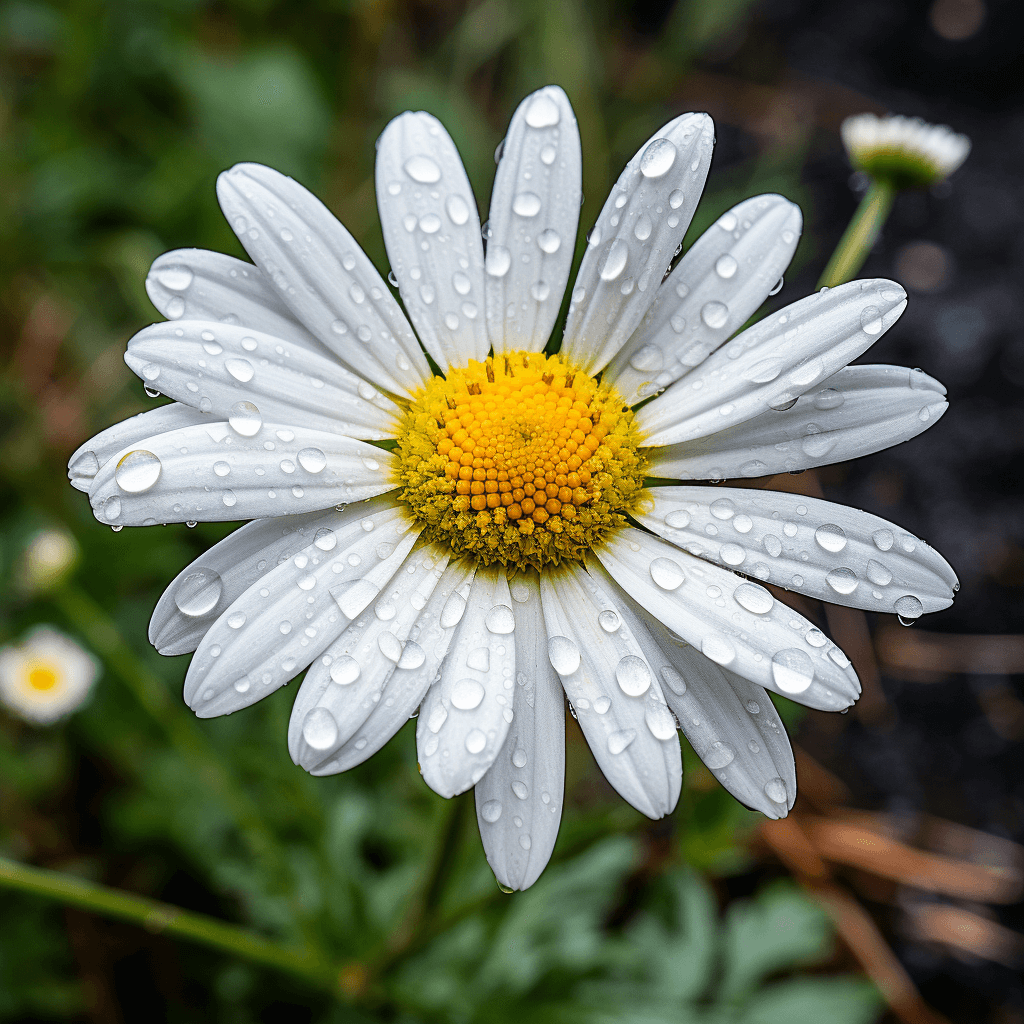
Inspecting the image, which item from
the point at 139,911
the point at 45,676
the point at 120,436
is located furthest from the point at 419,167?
the point at 45,676

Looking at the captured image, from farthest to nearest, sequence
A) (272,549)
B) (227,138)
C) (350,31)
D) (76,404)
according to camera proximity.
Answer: (350,31)
(227,138)
(76,404)
(272,549)

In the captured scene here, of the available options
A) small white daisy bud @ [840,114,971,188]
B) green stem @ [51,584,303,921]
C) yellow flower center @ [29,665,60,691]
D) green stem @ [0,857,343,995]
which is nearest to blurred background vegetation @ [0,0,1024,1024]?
green stem @ [51,584,303,921]

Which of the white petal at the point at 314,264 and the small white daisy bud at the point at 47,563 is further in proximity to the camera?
the small white daisy bud at the point at 47,563

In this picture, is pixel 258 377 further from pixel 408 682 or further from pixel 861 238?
pixel 861 238

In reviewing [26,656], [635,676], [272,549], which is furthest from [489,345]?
[26,656]

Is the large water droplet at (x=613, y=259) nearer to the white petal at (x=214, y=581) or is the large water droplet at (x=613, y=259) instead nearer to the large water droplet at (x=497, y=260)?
the large water droplet at (x=497, y=260)

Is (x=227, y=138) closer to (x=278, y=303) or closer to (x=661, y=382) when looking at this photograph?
(x=278, y=303)

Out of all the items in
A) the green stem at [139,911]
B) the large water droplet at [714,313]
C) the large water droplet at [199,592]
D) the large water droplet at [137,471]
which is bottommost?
the green stem at [139,911]

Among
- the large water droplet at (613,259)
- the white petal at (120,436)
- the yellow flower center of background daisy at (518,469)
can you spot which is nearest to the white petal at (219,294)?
the white petal at (120,436)
